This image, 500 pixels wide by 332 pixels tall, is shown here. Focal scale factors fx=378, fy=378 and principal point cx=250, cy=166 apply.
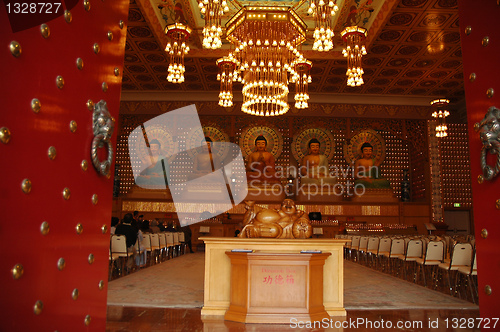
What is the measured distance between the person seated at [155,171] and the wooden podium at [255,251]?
12.2 m

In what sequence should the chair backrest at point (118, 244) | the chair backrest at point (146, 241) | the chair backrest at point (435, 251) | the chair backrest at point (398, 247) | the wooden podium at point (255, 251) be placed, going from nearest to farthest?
the wooden podium at point (255, 251) < the chair backrest at point (435, 251) < the chair backrest at point (118, 244) < the chair backrest at point (398, 247) < the chair backrest at point (146, 241)

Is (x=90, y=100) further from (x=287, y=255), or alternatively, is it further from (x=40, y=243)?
(x=287, y=255)

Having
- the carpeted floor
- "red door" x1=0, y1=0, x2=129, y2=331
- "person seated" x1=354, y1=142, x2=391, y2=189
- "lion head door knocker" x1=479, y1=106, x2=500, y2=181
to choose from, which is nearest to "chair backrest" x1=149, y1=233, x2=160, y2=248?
the carpeted floor

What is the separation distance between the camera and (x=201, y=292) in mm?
5344

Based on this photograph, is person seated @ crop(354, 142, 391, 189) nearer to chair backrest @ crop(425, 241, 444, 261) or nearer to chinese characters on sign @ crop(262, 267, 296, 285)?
chair backrest @ crop(425, 241, 444, 261)

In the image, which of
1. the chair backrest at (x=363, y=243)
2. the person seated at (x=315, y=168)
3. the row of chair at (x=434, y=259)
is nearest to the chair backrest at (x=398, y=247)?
the row of chair at (x=434, y=259)

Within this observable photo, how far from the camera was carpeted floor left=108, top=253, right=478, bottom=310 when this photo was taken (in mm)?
4625

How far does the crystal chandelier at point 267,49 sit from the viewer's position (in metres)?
7.36

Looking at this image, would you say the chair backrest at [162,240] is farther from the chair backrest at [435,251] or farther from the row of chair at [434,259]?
the chair backrest at [435,251]

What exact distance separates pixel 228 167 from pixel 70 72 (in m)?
15.1

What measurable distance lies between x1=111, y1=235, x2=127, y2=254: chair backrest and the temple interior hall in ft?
0.09

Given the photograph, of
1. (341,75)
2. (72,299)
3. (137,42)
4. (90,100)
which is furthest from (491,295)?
(341,75)

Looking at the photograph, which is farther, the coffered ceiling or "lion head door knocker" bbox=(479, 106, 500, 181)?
the coffered ceiling

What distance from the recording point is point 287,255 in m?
3.88
